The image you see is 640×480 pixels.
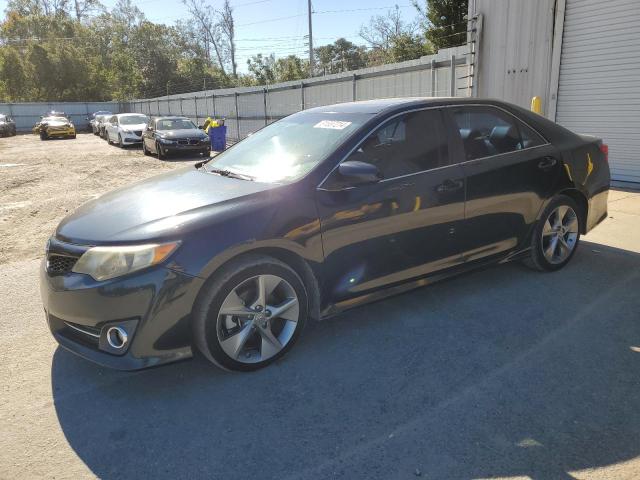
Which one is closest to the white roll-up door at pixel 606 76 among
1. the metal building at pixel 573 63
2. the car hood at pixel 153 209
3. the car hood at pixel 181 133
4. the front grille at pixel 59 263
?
the metal building at pixel 573 63

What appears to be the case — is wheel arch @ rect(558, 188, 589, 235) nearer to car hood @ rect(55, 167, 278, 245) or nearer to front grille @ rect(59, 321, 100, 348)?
car hood @ rect(55, 167, 278, 245)

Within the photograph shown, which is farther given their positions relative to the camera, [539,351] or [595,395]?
[539,351]

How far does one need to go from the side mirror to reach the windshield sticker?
0.51 metres

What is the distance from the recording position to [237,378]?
3.09 m

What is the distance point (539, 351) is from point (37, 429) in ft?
9.96

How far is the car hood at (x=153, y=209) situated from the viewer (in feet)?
9.53

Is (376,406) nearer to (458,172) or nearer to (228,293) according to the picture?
(228,293)

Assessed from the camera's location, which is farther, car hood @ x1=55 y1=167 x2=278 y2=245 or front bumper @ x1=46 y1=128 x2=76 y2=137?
front bumper @ x1=46 y1=128 x2=76 y2=137

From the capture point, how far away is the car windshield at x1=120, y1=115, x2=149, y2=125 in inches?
907

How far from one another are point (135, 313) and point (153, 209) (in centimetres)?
74

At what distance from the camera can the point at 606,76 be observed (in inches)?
343

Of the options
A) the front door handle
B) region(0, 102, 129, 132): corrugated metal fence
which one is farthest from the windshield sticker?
region(0, 102, 129, 132): corrugated metal fence

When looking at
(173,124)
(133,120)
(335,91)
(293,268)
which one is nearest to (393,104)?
(293,268)

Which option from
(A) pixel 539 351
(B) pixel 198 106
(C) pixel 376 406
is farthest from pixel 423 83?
(B) pixel 198 106
